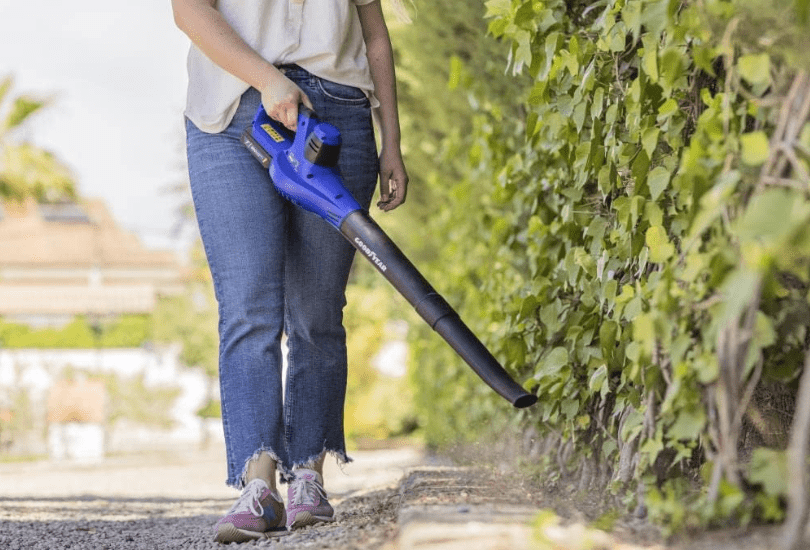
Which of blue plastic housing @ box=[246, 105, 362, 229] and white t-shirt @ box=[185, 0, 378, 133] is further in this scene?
white t-shirt @ box=[185, 0, 378, 133]

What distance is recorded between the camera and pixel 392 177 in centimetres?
259

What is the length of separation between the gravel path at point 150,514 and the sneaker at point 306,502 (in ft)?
0.17

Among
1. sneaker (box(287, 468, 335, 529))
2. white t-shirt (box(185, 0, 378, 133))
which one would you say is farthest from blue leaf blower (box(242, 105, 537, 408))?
sneaker (box(287, 468, 335, 529))

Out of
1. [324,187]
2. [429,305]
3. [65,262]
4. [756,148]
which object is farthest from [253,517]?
[65,262]

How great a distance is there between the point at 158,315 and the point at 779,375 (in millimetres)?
19665

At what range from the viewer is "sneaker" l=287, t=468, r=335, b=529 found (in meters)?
2.25

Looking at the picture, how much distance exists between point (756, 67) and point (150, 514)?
2782 millimetres

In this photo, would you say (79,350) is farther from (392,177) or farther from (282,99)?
(282,99)

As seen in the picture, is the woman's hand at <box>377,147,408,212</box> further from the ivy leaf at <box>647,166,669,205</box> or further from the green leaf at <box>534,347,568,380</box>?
the ivy leaf at <box>647,166,669,205</box>

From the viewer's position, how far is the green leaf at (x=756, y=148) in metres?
1.21

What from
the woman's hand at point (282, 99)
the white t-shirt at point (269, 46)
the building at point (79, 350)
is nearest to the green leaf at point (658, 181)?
the woman's hand at point (282, 99)

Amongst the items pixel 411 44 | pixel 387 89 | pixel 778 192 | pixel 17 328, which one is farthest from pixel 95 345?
pixel 778 192

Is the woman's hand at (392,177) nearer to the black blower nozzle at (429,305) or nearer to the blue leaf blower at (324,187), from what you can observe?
the blue leaf blower at (324,187)

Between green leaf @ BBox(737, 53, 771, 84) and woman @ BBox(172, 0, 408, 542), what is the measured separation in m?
1.12
